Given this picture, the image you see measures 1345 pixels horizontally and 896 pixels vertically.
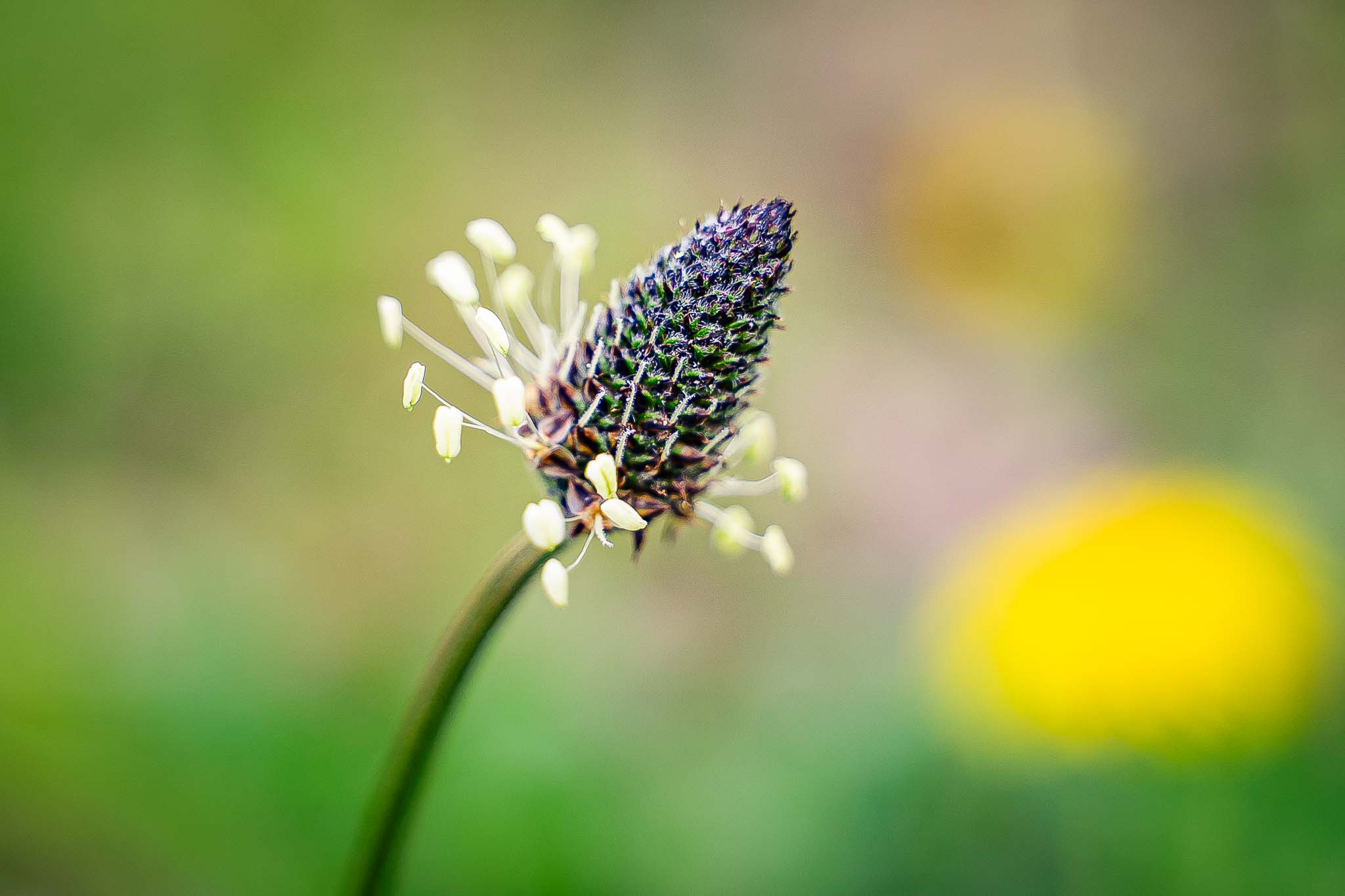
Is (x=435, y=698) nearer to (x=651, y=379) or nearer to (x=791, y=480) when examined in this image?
(x=651, y=379)

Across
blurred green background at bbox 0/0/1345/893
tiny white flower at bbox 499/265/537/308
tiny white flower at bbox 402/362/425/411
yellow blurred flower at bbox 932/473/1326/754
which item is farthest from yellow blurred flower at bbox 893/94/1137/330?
tiny white flower at bbox 402/362/425/411

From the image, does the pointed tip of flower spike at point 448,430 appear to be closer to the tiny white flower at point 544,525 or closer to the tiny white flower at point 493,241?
the tiny white flower at point 544,525

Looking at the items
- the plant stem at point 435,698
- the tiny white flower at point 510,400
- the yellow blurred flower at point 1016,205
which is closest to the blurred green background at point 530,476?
the yellow blurred flower at point 1016,205

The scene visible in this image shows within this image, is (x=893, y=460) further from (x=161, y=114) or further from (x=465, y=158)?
(x=161, y=114)

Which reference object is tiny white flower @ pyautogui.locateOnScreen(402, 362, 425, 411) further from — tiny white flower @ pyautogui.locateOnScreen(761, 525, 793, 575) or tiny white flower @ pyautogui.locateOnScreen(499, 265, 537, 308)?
tiny white flower @ pyautogui.locateOnScreen(761, 525, 793, 575)

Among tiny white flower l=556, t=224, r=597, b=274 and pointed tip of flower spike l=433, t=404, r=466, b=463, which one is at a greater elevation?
tiny white flower l=556, t=224, r=597, b=274

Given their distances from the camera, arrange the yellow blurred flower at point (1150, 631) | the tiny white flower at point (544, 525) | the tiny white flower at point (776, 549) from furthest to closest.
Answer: the yellow blurred flower at point (1150, 631) < the tiny white flower at point (776, 549) < the tiny white flower at point (544, 525)

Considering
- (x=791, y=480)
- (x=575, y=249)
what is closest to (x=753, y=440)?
(x=791, y=480)

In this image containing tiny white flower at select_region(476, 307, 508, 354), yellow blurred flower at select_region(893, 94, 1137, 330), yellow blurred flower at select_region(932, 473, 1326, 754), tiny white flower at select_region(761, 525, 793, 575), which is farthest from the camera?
yellow blurred flower at select_region(893, 94, 1137, 330)
